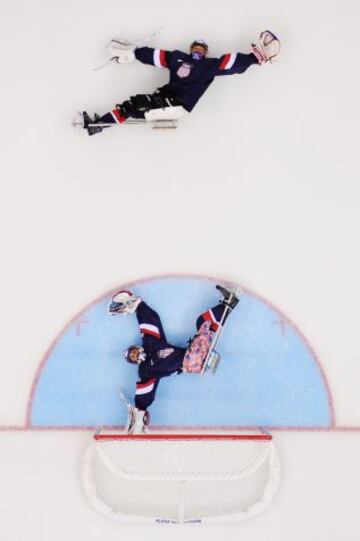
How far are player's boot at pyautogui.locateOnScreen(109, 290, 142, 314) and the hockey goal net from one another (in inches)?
21.5

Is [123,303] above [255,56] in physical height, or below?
below

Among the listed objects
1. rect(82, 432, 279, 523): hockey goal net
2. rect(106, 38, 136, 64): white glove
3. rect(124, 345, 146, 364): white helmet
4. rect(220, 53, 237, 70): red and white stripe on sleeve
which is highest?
rect(106, 38, 136, 64): white glove

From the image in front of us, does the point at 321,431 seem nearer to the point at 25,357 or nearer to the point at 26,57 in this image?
the point at 25,357

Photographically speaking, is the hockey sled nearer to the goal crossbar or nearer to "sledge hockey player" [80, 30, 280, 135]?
"sledge hockey player" [80, 30, 280, 135]

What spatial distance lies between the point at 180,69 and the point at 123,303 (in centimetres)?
106

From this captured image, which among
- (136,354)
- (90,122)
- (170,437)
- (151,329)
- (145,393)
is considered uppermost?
(90,122)

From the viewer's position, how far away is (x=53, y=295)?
298cm

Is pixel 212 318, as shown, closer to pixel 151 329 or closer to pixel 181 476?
pixel 151 329

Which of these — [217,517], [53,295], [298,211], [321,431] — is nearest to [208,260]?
[298,211]

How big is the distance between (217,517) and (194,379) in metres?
0.63

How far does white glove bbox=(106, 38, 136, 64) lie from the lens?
2.87 meters

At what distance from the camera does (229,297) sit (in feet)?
9.36

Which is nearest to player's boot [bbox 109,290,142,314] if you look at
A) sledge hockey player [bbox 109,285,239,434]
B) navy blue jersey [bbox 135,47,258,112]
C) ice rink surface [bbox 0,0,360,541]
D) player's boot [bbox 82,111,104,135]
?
sledge hockey player [bbox 109,285,239,434]

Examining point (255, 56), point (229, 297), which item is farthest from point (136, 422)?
point (255, 56)
